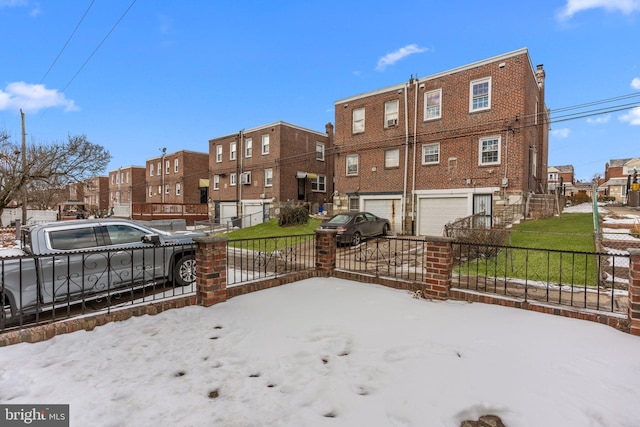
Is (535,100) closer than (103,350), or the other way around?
(103,350)

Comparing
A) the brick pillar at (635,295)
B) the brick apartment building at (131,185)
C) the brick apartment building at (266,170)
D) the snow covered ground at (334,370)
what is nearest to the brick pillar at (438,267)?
the snow covered ground at (334,370)

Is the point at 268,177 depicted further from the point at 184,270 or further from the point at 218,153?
the point at 184,270

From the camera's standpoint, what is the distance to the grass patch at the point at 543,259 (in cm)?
720

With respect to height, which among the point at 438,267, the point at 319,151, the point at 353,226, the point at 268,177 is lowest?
the point at 438,267

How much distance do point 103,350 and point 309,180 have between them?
24405 mm

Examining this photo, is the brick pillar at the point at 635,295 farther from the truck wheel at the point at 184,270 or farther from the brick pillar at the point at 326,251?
the truck wheel at the point at 184,270

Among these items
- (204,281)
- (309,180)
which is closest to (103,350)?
(204,281)

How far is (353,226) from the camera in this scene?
545 inches

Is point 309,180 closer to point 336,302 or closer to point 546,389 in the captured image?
point 336,302

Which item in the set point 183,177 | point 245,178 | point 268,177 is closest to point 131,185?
point 183,177

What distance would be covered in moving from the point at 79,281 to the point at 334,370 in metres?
5.16

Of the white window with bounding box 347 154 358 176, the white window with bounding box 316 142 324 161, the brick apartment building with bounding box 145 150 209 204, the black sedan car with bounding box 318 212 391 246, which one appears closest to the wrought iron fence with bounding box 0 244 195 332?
the black sedan car with bounding box 318 212 391 246

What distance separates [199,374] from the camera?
3.07m

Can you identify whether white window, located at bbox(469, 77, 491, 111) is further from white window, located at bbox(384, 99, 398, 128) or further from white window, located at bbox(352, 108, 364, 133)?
white window, located at bbox(352, 108, 364, 133)
